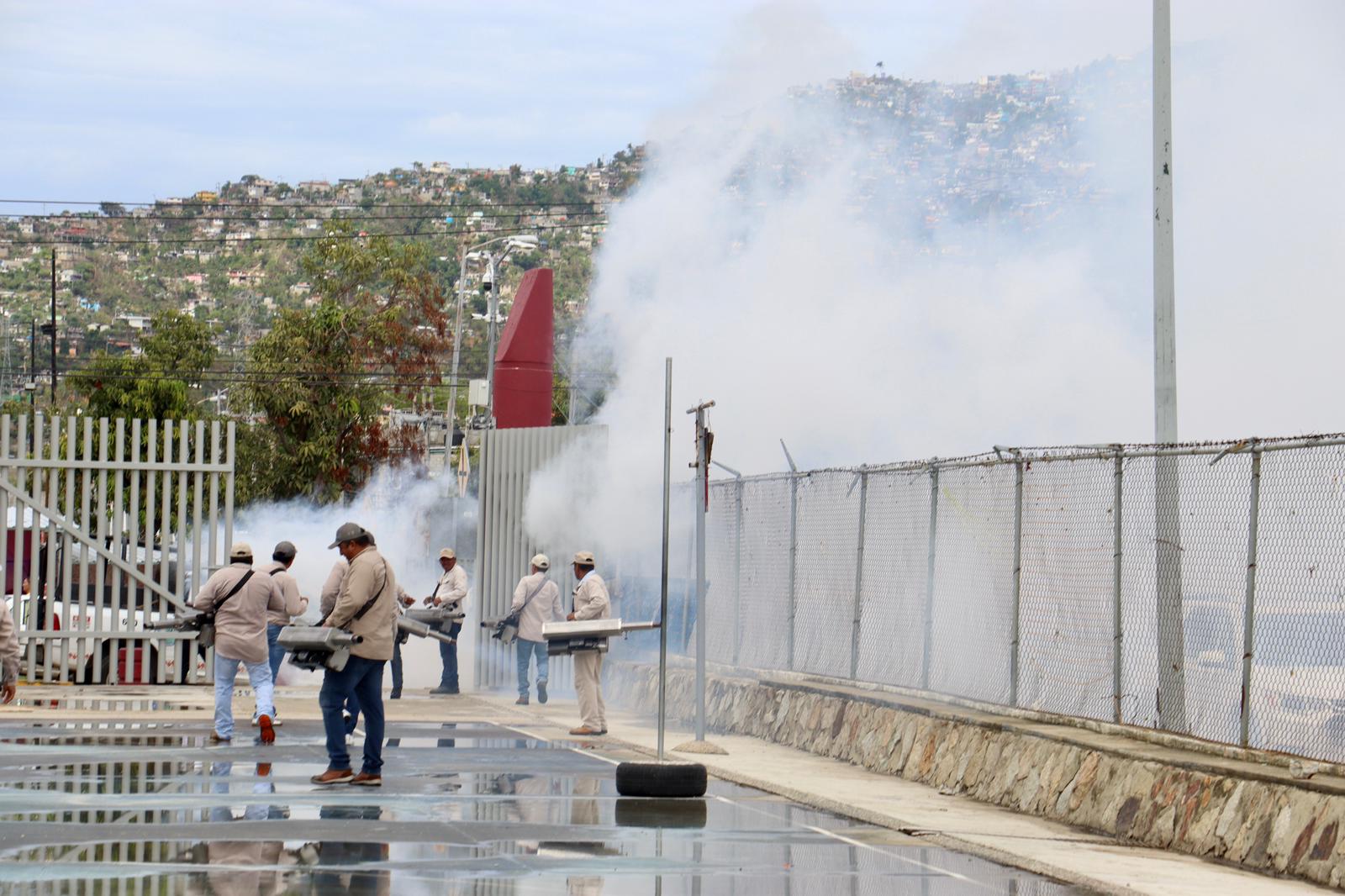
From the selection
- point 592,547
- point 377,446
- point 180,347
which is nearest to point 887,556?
point 592,547

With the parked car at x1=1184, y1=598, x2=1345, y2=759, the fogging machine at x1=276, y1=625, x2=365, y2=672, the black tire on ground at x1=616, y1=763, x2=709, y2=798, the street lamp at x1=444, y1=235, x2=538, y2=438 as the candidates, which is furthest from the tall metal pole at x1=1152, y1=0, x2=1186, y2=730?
the street lamp at x1=444, y1=235, x2=538, y2=438

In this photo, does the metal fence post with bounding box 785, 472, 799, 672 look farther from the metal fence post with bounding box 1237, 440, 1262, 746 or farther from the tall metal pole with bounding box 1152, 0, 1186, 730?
the metal fence post with bounding box 1237, 440, 1262, 746

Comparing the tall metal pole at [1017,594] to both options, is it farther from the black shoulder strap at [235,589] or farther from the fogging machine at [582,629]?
the black shoulder strap at [235,589]

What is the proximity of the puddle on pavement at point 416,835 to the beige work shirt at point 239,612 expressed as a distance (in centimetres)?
140

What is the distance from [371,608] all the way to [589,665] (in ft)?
17.5

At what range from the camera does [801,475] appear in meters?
19.2

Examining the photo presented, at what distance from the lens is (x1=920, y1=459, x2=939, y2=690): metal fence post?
16.3 metres

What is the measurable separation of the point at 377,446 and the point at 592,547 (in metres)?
25.0

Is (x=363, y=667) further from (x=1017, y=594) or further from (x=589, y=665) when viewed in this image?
(x=589, y=665)

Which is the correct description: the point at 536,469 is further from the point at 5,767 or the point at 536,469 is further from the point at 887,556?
the point at 5,767

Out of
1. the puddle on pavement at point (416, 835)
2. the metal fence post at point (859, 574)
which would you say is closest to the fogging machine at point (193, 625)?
the puddle on pavement at point (416, 835)

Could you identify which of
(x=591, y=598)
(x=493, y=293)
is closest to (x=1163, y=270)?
(x=591, y=598)

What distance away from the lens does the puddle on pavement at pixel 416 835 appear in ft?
31.6

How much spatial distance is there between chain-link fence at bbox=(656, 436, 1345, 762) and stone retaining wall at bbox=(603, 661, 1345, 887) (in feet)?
1.35
